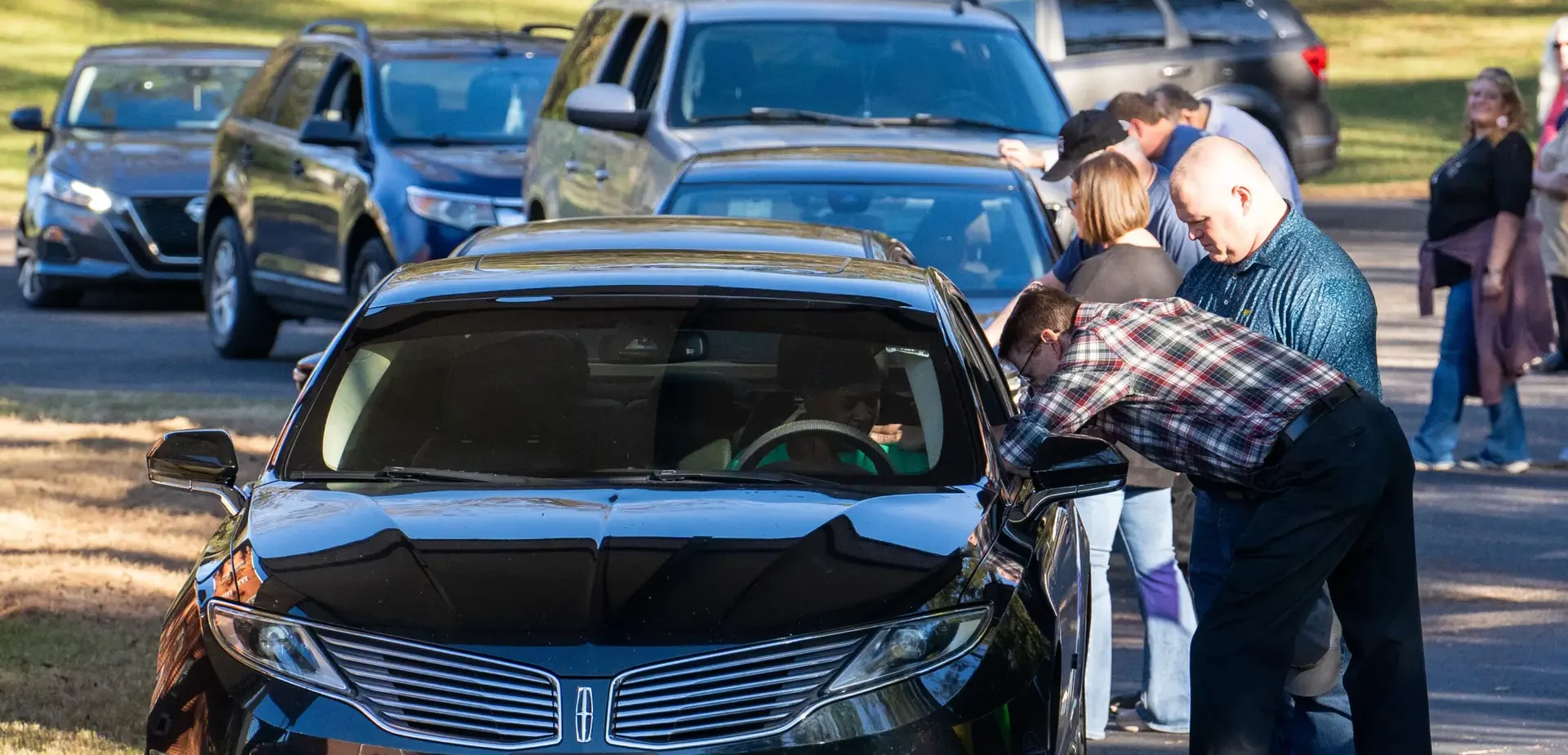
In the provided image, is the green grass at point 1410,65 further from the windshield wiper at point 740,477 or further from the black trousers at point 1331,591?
the windshield wiper at point 740,477

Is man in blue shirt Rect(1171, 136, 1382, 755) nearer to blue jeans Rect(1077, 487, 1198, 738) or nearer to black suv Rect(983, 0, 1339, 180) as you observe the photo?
blue jeans Rect(1077, 487, 1198, 738)

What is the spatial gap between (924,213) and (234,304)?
23.0 ft

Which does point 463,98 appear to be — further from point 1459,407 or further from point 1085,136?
point 1085,136

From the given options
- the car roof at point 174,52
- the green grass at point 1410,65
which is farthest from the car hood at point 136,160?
the green grass at point 1410,65

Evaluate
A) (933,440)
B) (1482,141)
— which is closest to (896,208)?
(1482,141)

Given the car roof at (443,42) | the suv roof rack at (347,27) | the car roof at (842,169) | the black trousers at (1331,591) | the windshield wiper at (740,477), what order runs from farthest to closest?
the suv roof rack at (347,27)
the car roof at (443,42)
the car roof at (842,169)
the black trousers at (1331,591)
the windshield wiper at (740,477)

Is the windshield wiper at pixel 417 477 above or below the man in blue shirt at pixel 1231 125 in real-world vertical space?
above

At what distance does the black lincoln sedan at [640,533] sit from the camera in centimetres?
426

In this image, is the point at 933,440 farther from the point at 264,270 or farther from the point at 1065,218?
the point at 264,270

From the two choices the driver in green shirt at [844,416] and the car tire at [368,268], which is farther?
the car tire at [368,268]

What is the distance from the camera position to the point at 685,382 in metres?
5.68

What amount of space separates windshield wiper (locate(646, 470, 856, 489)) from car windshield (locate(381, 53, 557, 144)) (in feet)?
29.5

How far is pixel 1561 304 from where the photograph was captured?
13469 mm

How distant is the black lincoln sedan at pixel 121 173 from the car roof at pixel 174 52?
2 centimetres
